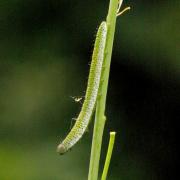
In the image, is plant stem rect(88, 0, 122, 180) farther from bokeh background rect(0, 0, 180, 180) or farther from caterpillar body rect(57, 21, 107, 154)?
bokeh background rect(0, 0, 180, 180)

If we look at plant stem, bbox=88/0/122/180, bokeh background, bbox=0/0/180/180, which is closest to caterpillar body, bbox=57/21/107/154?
plant stem, bbox=88/0/122/180

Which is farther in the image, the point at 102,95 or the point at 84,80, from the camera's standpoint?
the point at 84,80

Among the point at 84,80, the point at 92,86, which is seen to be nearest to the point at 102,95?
the point at 92,86

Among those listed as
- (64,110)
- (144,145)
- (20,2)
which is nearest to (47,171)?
(64,110)

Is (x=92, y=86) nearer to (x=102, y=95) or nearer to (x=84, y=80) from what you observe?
(x=102, y=95)

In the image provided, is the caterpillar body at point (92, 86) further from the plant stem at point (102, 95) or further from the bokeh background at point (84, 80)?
the bokeh background at point (84, 80)

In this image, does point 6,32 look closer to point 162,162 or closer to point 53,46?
point 53,46
